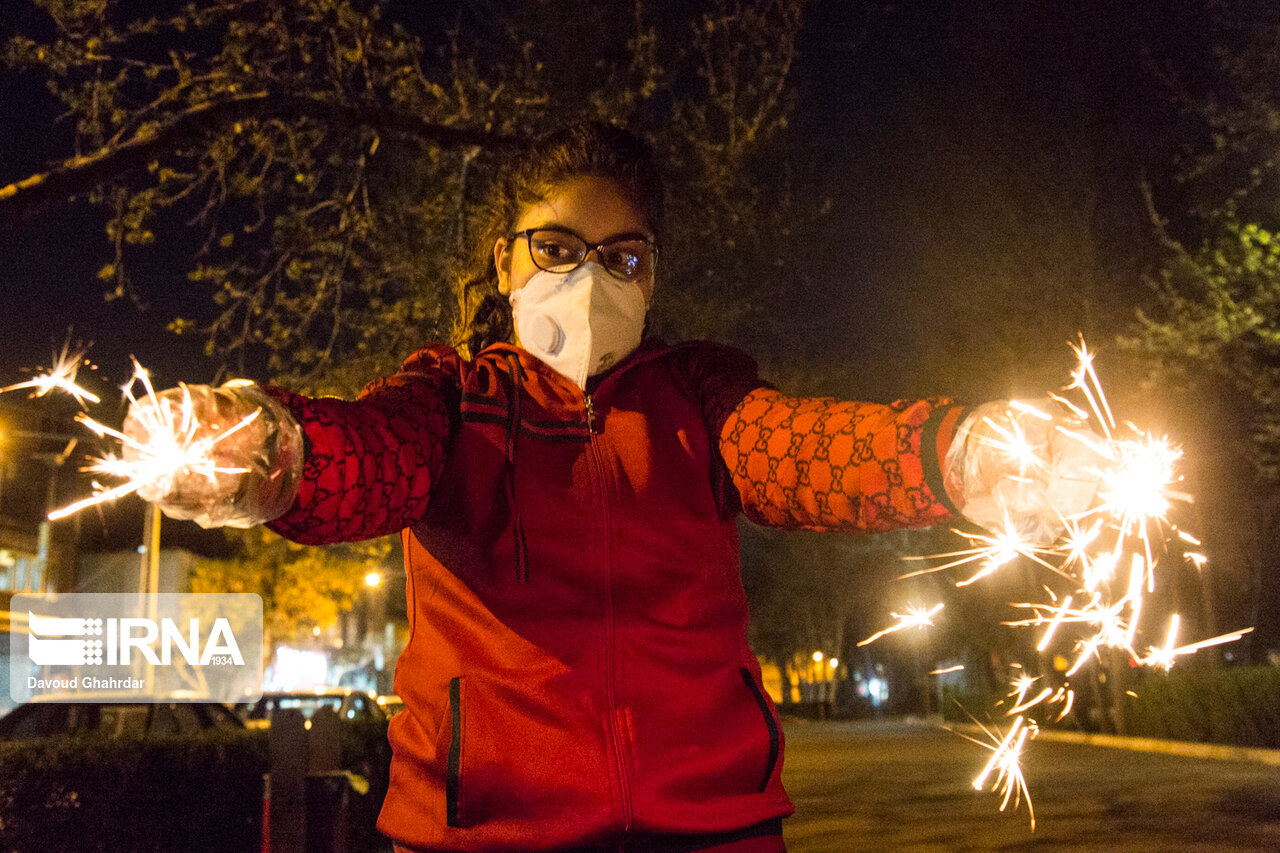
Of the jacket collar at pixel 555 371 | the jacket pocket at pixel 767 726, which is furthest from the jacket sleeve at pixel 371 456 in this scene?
the jacket pocket at pixel 767 726

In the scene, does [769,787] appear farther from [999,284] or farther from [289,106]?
[999,284]

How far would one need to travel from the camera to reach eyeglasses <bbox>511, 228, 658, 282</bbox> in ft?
7.64

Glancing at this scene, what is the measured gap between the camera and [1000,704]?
254 centimetres

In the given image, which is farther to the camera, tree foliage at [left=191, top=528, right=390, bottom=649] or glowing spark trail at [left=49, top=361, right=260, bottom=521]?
tree foliage at [left=191, top=528, right=390, bottom=649]

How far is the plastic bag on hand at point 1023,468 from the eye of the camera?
4.91ft

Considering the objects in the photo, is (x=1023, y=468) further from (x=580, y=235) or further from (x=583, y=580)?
(x=580, y=235)

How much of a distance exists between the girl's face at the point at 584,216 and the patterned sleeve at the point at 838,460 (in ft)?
1.68

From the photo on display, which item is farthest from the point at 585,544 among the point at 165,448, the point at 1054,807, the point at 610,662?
the point at 1054,807

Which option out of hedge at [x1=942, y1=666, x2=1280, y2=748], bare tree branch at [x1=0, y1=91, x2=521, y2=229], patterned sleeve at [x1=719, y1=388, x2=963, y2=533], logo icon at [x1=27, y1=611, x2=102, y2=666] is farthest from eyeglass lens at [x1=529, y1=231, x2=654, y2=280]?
hedge at [x1=942, y1=666, x2=1280, y2=748]

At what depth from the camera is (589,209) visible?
2.35 meters

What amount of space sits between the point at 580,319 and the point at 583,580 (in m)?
0.55

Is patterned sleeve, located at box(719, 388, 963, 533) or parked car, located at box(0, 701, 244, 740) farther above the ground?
patterned sleeve, located at box(719, 388, 963, 533)

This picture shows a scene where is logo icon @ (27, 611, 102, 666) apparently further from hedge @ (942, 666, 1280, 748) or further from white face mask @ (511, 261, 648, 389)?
white face mask @ (511, 261, 648, 389)

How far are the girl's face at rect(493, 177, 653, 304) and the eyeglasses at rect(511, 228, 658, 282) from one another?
0.04ft
